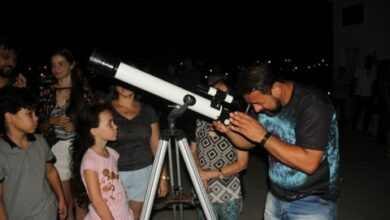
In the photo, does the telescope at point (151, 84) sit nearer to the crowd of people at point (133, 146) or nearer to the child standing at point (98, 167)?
the crowd of people at point (133, 146)

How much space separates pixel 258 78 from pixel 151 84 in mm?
594

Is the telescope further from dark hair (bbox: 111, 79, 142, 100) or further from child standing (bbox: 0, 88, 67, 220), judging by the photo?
dark hair (bbox: 111, 79, 142, 100)

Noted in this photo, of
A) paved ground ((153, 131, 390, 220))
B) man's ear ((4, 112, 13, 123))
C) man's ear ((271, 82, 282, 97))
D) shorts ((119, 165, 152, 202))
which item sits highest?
man's ear ((271, 82, 282, 97))

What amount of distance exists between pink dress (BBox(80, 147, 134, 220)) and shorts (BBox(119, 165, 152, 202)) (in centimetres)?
36

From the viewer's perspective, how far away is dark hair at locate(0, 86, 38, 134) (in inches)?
101

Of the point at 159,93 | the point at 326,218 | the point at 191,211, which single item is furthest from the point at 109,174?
the point at 191,211

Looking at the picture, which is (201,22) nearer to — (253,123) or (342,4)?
(342,4)

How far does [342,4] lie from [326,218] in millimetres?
10306

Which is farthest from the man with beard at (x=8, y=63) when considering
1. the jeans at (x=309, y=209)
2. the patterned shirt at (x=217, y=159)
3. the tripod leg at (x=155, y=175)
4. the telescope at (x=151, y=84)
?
the jeans at (x=309, y=209)

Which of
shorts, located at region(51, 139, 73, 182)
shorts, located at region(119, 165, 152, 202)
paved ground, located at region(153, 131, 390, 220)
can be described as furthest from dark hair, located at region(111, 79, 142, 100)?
paved ground, located at region(153, 131, 390, 220)

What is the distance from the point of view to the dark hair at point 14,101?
2.56 metres

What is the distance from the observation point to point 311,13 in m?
24.9

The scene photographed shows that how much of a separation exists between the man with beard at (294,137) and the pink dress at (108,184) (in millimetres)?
838

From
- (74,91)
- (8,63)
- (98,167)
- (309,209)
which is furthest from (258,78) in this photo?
(8,63)
